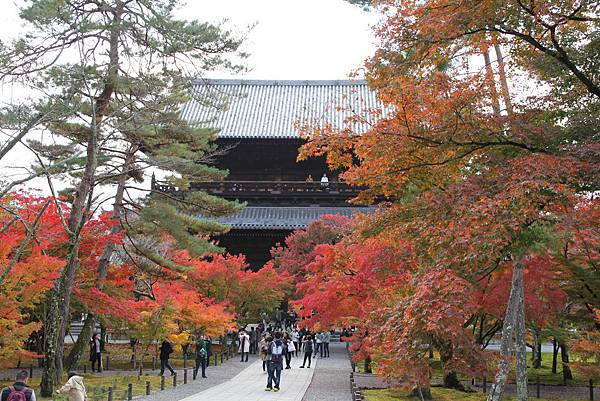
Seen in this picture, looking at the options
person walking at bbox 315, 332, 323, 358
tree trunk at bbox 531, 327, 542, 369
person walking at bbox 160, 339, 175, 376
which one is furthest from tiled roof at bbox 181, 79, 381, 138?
person walking at bbox 160, 339, 175, 376

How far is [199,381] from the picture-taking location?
1711 cm

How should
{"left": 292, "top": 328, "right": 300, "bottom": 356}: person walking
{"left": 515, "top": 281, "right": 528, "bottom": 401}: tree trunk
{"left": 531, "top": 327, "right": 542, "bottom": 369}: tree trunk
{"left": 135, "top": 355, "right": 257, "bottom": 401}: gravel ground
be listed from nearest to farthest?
{"left": 515, "top": 281, "right": 528, "bottom": 401}: tree trunk → {"left": 135, "top": 355, "right": 257, "bottom": 401}: gravel ground → {"left": 531, "top": 327, "right": 542, "bottom": 369}: tree trunk → {"left": 292, "top": 328, "right": 300, "bottom": 356}: person walking

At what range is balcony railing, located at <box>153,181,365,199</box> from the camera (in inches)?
1257

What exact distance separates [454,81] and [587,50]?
1.99 meters

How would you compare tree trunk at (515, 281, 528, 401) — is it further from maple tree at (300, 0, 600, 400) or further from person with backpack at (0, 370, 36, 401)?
person with backpack at (0, 370, 36, 401)

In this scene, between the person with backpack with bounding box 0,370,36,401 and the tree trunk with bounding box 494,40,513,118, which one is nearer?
the person with backpack with bounding box 0,370,36,401

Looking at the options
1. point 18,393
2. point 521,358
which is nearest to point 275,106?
point 521,358

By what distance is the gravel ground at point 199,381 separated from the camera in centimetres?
1394

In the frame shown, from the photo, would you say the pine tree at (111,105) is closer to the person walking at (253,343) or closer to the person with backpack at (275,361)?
the person with backpack at (275,361)

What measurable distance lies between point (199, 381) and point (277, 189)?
54.7 ft

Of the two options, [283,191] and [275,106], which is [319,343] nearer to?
[283,191]

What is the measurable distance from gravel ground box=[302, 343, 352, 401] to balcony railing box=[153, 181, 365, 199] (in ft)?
30.1

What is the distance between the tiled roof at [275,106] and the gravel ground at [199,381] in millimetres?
14099

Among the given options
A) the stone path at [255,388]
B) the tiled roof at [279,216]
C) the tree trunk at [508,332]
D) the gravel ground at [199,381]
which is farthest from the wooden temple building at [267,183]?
the tree trunk at [508,332]
